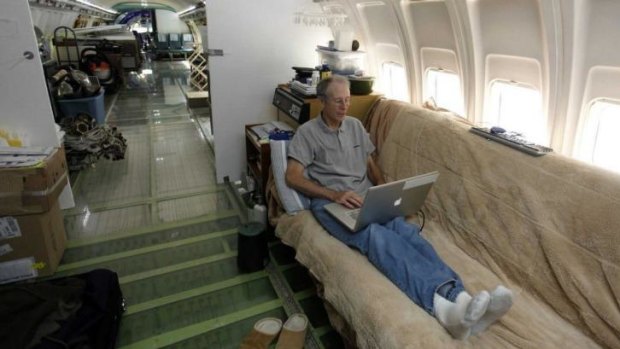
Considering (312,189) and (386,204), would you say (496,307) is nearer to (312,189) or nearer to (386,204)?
(386,204)

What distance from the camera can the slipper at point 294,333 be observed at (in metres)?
1.74

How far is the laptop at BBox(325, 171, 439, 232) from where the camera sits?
63.8 inches

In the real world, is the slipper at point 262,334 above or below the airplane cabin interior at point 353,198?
below

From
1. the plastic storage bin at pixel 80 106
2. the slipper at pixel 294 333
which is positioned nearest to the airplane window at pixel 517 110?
the slipper at pixel 294 333

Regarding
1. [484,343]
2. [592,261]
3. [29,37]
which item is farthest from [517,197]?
[29,37]

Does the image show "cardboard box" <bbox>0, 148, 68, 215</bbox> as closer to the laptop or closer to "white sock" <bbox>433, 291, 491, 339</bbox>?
the laptop

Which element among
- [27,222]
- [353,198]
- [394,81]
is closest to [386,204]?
[353,198]

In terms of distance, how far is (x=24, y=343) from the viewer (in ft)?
4.52

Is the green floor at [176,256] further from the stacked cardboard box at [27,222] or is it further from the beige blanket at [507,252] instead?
the beige blanket at [507,252]

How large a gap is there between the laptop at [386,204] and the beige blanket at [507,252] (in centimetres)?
15

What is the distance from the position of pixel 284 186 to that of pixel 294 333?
0.85 meters

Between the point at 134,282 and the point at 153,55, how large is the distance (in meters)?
14.4

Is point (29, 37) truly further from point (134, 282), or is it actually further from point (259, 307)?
point (259, 307)

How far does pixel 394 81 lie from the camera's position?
326 centimetres
